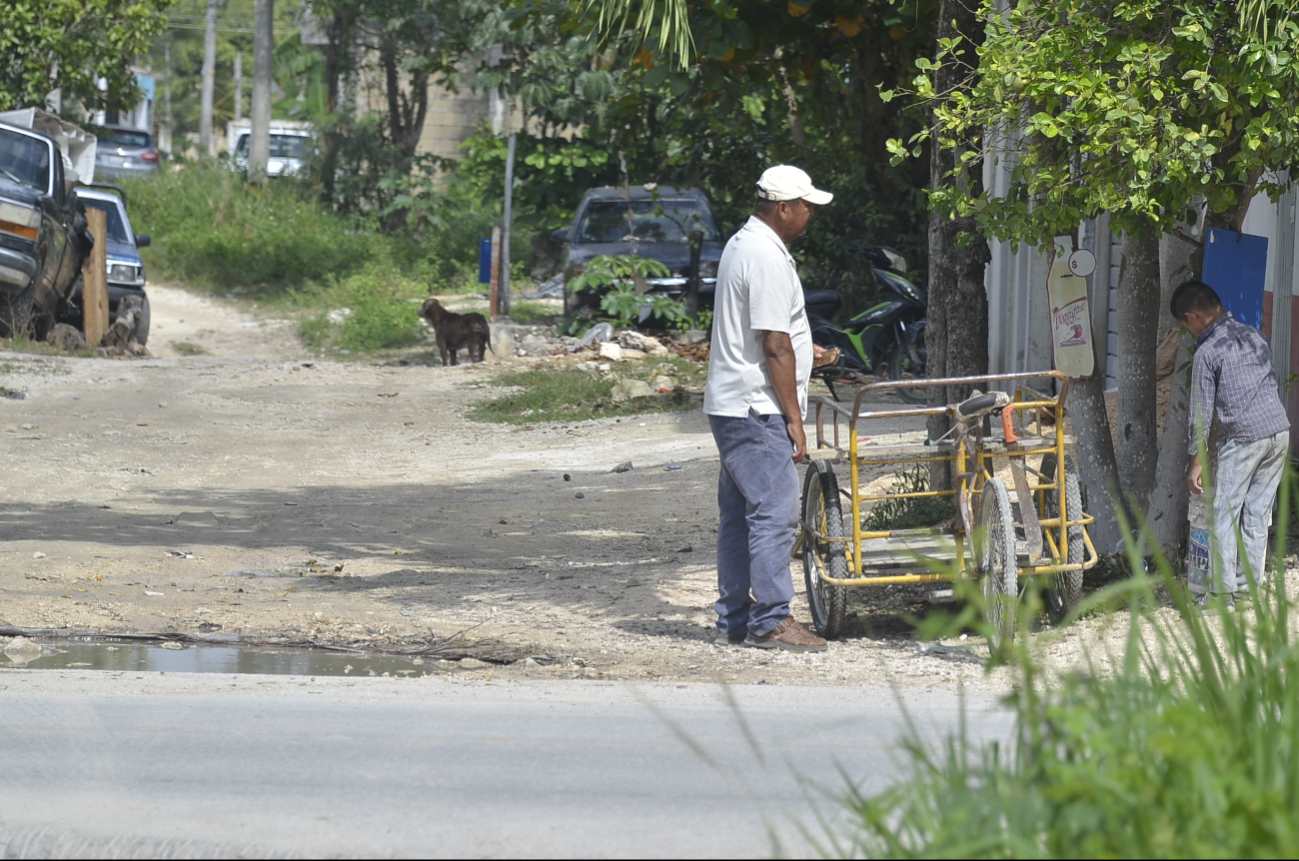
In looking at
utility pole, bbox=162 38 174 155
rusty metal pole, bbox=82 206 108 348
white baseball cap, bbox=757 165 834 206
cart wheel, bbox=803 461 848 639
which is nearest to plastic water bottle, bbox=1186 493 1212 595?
cart wheel, bbox=803 461 848 639

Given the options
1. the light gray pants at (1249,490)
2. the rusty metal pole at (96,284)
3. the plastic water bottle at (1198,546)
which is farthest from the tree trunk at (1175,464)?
the rusty metal pole at (96,284)

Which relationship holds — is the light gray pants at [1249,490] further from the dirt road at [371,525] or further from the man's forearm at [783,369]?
the man's forearm at [783,369]

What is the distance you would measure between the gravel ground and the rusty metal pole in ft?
5.69

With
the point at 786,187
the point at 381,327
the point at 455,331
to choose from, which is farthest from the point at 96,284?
the point at 786,187

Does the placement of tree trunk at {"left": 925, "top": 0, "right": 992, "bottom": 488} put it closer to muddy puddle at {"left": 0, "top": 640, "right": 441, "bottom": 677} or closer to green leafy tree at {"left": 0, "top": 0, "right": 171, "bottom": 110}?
muddy puddle at {"left": 0, "top": 640, "right": 441, "bottom": 677}

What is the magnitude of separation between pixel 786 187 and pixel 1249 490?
7.23 ft

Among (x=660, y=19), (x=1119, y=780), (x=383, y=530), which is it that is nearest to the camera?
(x=1119, y=780)

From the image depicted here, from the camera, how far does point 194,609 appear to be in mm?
6656

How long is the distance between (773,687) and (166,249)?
22.9m

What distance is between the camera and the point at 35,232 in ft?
49.2

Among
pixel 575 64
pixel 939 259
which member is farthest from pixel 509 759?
pixel 575 64

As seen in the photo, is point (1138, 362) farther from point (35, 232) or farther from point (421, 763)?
point (35, 232)

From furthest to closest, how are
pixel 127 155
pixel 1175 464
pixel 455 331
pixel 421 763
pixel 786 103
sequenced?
1. pixel 127 155
2. pixel 455 331
3. pixel 786 103
4. pixel 1175 464
5. pixel 421 763

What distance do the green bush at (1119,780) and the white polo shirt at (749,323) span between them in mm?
2932
